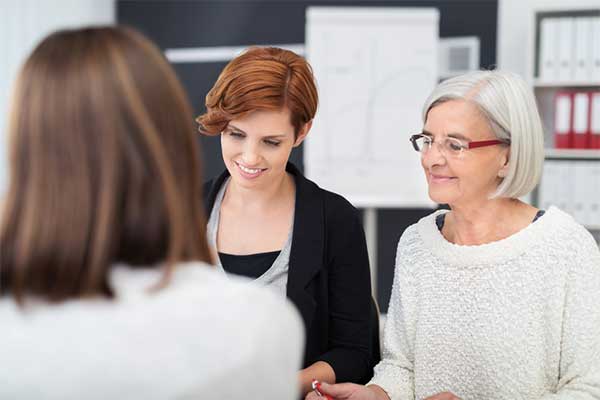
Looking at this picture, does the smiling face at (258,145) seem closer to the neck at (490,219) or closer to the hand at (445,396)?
the neck at (490,219)

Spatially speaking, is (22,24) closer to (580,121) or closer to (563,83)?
(563,83)

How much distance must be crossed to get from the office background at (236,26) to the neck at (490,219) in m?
2.56

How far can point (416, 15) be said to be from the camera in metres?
4.17

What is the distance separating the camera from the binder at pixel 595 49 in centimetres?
389

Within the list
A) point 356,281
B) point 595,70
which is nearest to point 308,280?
point 356,281

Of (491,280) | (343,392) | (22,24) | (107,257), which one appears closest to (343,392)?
(343,392)

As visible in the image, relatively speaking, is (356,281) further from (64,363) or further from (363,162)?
(363,162)

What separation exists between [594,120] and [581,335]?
8.91 feet

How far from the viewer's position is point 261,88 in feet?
5.64

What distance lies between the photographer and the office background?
4211mm

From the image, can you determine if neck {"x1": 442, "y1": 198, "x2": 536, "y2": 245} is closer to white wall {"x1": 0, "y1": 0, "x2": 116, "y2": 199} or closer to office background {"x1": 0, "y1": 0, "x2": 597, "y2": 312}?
office background {"x1": 0, "y1": 0, "x2": 597, "y2": 312}

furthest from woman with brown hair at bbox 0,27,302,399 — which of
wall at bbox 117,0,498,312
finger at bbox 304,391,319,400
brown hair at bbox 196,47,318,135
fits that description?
wall at bbox 117,0,498,312

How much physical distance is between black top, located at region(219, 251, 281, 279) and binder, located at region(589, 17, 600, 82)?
2.85 meters

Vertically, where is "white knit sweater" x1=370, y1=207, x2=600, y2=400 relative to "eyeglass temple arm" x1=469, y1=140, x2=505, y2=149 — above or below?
below
